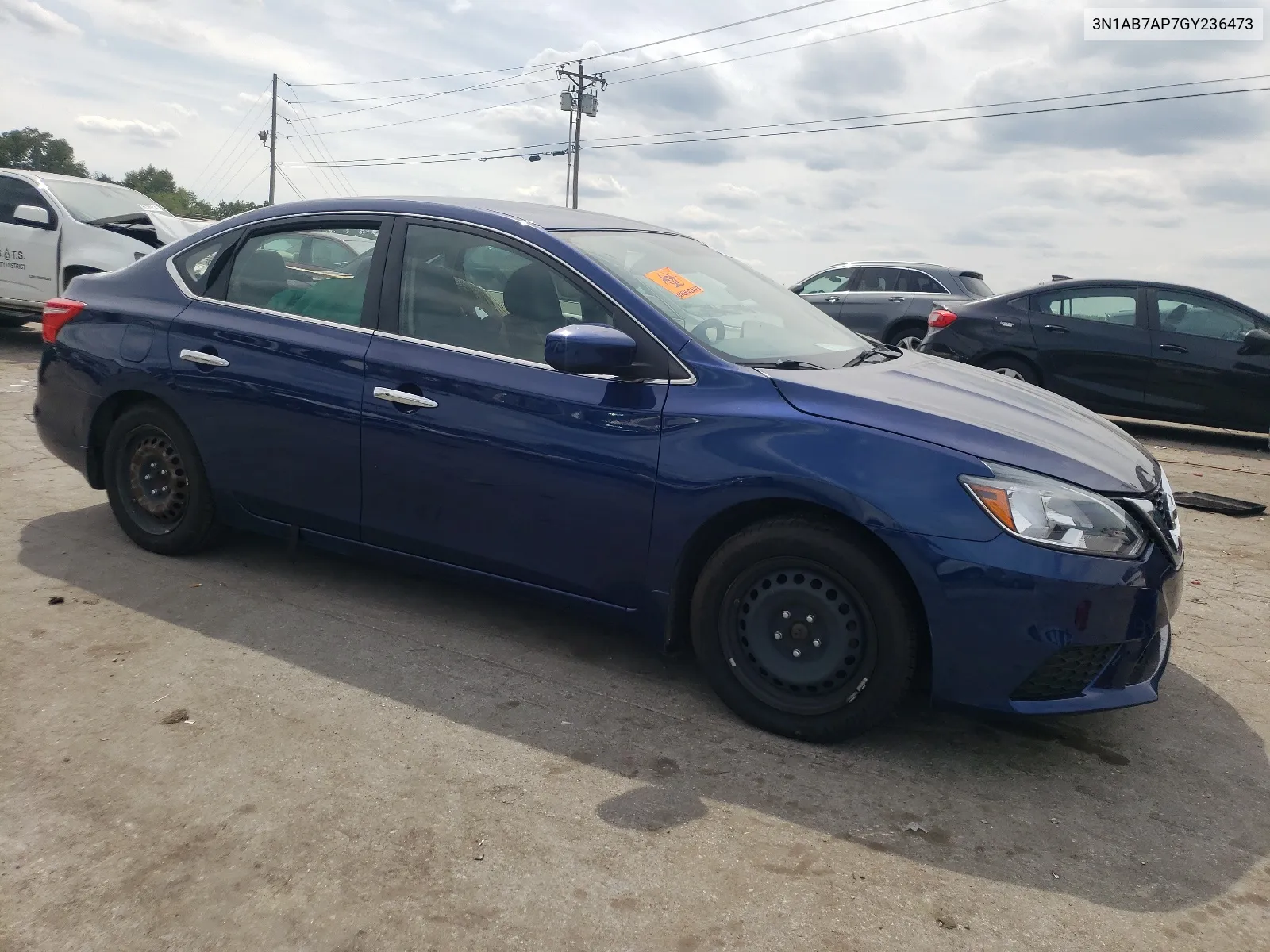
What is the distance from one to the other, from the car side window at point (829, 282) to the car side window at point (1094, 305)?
423 centimetres

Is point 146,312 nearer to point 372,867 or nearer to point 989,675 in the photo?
point 372,867

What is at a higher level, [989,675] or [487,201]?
[487,201]

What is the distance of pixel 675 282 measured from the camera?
13.0ft

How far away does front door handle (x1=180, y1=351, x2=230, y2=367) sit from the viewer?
4398 mm

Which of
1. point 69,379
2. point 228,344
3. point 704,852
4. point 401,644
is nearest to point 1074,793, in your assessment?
point 704,852

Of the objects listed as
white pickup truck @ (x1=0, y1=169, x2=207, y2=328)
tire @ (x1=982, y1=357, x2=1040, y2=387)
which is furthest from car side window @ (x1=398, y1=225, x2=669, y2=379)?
white pickup truck @ (x1=0, y1=169, x2=207, y2=328)

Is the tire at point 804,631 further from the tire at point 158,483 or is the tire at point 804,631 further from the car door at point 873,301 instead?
the car door at point 873,301

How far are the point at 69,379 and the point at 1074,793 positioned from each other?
4429mm

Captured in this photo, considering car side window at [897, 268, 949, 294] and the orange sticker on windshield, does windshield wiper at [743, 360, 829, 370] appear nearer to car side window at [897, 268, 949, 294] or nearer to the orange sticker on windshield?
the orange sticker on windshield

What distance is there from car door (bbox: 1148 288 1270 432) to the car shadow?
261 inches

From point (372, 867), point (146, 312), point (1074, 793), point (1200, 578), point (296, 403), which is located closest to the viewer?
point (372, 867)

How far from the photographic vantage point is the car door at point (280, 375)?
4.11m

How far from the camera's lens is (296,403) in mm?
4180

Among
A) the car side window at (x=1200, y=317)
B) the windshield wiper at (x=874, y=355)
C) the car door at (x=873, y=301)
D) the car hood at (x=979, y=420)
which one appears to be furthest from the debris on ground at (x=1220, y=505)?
the car door at (x=873, y=301)
